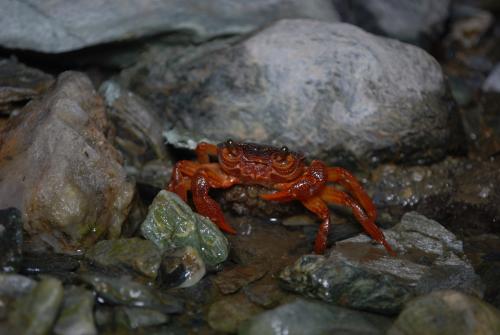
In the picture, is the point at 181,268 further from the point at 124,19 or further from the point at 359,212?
the point at 124,19

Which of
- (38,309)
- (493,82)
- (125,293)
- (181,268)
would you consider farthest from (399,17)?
(38,309)

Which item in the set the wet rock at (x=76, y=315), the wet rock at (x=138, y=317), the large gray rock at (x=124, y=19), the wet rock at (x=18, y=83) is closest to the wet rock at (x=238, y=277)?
the wet rock at (x=138, y=317)

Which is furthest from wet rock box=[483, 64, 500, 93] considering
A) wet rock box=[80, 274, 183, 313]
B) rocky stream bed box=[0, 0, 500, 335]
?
wet rock box=[80, 274, 183, 313]

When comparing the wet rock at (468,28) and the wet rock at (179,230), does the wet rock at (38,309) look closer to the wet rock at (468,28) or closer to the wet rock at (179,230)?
the wet rock at (179,230)

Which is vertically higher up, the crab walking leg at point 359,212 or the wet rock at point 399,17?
the wet rock at point 399,17

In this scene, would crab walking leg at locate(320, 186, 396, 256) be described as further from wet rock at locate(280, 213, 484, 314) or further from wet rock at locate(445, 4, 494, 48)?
wet rock at locate(445, 4, 494, 48)

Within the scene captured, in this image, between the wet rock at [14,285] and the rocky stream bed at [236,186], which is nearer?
the wet rock at [14,285]
